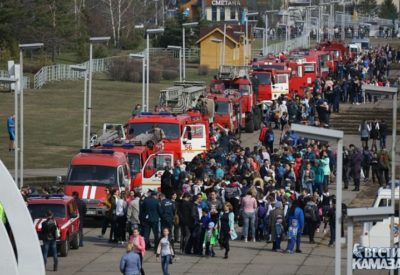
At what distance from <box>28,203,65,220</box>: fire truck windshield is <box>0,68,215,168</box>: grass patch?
49.4 ft

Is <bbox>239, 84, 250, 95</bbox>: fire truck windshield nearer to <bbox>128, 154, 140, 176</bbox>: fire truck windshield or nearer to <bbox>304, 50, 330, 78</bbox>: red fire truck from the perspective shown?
<bbox>304, 50, 330, 78</bbox>: red fire truck

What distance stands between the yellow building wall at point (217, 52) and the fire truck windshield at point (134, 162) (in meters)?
44.7

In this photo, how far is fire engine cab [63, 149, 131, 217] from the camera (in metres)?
39.1

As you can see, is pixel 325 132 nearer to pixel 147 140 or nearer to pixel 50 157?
pixel 147 140

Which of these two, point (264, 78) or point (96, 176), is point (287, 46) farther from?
point (96, 176)

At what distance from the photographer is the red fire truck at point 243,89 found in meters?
60.7

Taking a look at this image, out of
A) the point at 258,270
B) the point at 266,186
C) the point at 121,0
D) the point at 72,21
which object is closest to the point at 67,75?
the point at 72,21

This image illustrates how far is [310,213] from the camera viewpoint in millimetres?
36375

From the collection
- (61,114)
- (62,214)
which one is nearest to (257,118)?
(61,114)

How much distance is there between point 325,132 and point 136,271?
214 inches

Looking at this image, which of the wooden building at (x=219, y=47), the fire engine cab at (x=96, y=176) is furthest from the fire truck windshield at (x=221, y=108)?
the wooden building at (x=219, y=47)

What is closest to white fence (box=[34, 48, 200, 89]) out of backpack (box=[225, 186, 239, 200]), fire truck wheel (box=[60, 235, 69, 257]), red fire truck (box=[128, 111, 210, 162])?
red fire truck (box=[128, 111, 210, 162])

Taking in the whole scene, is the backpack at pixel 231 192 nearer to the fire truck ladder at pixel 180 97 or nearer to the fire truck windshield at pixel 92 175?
the fire truck windshield at pixel 92 175

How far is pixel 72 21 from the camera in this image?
91438 mm
